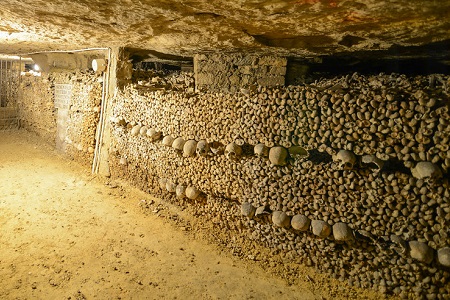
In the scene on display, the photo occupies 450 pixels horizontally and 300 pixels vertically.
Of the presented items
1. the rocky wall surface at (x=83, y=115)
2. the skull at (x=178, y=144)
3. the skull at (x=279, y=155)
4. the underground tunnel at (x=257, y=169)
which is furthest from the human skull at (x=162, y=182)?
the rocky wall surface at (x=83, y=115)

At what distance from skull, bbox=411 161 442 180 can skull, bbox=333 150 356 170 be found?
1.71ft

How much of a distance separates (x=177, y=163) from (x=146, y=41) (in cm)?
204

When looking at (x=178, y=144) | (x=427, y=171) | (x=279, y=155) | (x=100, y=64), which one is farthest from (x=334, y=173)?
(x=100, y=64)

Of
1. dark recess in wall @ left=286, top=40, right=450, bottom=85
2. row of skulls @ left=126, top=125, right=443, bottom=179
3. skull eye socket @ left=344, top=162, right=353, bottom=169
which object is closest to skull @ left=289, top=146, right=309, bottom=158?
row of skulls @ left=126, top=125, right=443, bottom=179

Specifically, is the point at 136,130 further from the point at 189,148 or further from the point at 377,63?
the point at 377,63

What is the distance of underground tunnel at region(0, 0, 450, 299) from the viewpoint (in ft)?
8.32

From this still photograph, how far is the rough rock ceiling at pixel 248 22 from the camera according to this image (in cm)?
230

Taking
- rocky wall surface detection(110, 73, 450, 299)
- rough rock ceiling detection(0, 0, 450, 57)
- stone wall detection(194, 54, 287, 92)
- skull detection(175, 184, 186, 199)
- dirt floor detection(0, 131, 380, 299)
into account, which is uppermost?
rough rock ceiling detection(0, 0, 450, 57)

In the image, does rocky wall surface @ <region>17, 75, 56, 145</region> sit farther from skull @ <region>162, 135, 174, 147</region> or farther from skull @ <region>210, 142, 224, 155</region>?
skull @ <region>210, 142, 224, 155</region>

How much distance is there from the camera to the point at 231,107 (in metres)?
3.62

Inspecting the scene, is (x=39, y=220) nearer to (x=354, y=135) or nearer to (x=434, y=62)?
(x=354, y=135)

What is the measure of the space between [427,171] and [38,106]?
9698 millimetres

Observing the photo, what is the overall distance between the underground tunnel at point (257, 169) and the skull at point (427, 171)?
0.01m

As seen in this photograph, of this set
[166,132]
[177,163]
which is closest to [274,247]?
[177,163]
